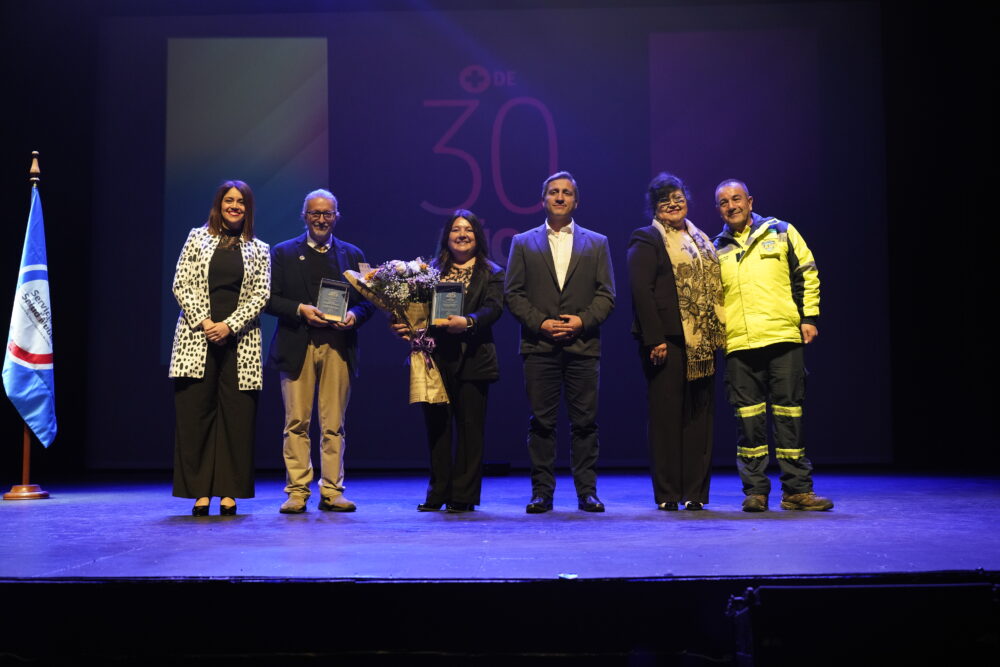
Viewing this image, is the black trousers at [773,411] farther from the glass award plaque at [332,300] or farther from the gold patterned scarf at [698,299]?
the glass award plaque at [332,300]

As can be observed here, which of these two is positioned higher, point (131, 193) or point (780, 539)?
point (131, 193)

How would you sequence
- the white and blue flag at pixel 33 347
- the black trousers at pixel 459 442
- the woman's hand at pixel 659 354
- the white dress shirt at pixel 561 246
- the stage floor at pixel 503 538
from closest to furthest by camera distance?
the stage floor at pixel 503 538 < the woman's hand at pixel 659 354 < the black trousers at pixel 459 442 < the white dress shirt at pixel 561 246 < the white and blue flag at pixel 33 347

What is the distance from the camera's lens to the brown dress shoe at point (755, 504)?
392 cm

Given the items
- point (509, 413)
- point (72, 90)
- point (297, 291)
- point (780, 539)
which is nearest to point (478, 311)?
point (297, 291)

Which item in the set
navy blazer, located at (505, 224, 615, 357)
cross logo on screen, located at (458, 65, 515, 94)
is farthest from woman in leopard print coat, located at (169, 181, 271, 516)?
cross logo on screen, located at (458, 65, 515, 94)

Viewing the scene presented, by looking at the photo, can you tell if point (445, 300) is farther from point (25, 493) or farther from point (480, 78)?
point (480, 78)

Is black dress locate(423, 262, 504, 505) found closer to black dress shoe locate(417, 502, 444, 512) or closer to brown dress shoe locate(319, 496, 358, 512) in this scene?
black dress shoe locate(417, 502, 444, 512)

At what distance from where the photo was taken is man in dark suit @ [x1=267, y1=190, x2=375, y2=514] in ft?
13.8

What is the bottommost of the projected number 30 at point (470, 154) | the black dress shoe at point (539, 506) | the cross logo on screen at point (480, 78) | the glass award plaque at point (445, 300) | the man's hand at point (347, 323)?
the black dress shoe at point (539, 506)

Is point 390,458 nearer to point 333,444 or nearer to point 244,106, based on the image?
point 333,444

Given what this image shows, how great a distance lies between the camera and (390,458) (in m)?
6.47

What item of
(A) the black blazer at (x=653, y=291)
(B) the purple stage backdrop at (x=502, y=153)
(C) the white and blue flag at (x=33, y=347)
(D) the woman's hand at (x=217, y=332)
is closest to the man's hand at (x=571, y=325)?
(A) the black blazer at (x=653, y=291)

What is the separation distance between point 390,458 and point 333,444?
88.3 inches

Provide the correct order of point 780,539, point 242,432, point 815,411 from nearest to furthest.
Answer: point 780,539 < point 242,432 < point 815,411
